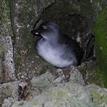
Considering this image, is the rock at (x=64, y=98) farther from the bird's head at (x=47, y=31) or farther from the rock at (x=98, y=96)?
the bird's head at (x=47, y=31)

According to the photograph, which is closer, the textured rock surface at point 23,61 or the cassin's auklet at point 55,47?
the textured rock surface at point 23,61

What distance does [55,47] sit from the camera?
488 cm

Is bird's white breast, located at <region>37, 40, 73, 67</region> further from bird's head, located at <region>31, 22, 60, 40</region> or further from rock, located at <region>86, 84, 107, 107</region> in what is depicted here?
rock, located at <region>86, 84, 107, 107</region>

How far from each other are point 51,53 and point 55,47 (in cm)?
8

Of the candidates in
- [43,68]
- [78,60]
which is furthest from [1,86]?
[78,60]

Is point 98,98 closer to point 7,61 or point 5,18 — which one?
point 7,61

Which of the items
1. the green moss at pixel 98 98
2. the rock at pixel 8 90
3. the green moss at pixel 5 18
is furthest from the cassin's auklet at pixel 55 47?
the green moss at pixel 98 98

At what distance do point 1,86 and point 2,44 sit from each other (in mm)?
407

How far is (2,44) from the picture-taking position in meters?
4.77

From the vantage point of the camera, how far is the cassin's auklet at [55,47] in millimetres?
4855

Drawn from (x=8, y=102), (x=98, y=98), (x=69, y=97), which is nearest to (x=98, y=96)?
(x=98, y=98)

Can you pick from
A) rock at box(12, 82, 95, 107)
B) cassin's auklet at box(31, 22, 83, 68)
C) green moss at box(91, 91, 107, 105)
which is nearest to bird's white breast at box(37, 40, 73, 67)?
cassin's auklet at box(31, 22, 83, 68)

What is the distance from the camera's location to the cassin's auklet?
4855mm

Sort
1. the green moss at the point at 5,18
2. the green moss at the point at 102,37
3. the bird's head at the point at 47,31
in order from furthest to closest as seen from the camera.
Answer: the bird's head at the point at 47,31 → the green moss at the point at 5,18 → the green moss at the point at 102,37
